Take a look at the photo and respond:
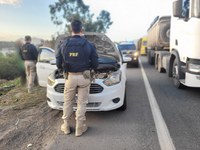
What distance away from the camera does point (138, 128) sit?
4754 mm

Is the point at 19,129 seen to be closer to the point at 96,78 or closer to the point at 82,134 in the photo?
the point at 82,134

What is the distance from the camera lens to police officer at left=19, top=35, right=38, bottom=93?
7980 mm

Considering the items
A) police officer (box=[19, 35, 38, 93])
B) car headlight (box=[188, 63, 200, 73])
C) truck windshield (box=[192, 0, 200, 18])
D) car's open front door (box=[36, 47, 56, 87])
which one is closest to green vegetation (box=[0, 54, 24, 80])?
police officer (box=[19, 35, 38, 93])

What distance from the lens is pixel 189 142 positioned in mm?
4062

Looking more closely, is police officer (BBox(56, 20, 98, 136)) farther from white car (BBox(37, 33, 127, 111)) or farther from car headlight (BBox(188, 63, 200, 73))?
car headlight (BBox(188, 63, 200, 73))

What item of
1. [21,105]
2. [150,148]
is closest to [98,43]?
[21,105]

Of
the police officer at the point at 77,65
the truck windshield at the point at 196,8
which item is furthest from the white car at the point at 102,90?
the truck windshield at the point at 196,8

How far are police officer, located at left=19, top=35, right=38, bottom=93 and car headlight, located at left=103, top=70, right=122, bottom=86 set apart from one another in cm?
349

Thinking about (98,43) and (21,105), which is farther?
(98,43)

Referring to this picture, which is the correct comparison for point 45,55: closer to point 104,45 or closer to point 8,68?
point 104,45

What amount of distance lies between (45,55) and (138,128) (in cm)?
452

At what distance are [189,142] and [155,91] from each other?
4138 millimetres

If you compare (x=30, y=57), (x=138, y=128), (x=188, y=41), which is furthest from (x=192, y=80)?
(x=30, y=57)

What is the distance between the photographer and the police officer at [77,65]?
434cm
